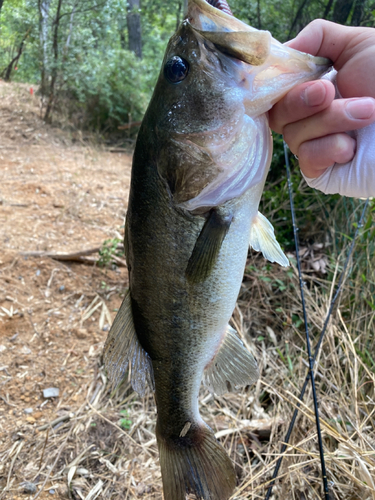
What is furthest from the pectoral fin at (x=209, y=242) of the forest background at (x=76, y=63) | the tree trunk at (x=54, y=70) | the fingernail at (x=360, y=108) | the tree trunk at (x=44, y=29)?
the tree trunk at (x=44, y=29)

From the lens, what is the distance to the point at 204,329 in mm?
1402

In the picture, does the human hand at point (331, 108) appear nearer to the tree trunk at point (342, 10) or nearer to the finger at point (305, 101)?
the finger at point (305, 101)

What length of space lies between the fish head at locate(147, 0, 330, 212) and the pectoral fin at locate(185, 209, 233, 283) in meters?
0.05

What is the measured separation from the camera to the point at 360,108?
113cm

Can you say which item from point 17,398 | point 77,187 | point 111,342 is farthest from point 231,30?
point 77,187

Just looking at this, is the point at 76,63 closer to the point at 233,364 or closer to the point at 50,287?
the point at 50,287

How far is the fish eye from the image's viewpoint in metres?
1.20

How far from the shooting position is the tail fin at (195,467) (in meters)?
1.43

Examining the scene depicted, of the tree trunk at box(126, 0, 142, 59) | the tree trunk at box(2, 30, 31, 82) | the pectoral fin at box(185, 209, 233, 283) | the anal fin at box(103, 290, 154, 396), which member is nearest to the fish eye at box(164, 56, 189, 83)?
the pectoral fin at box(185, 209, 233, 283)

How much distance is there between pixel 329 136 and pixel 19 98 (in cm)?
975

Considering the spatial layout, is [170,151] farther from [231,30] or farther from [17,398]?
[17,398]

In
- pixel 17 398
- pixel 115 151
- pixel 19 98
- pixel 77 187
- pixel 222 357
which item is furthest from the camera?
pixel 19 98

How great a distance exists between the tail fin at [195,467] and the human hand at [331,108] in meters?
1.13

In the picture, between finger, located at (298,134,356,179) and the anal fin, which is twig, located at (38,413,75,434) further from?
finger, located at (298,134,356,179)
